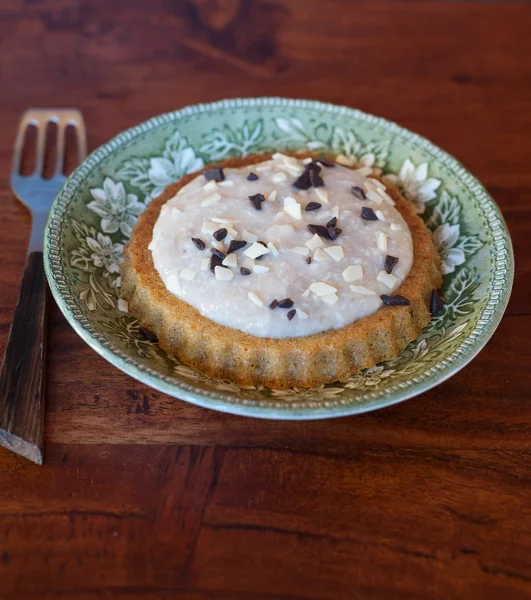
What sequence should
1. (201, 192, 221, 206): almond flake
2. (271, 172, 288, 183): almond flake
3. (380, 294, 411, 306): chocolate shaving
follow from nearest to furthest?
(380, 294, 411, 306): chocolate shaving, (201, 192, 221, 206): almond flake, (271, 172, 288, 183): almond flake

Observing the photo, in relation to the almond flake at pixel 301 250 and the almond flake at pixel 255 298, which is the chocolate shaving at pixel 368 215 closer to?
the almond flake at pixel 301 250

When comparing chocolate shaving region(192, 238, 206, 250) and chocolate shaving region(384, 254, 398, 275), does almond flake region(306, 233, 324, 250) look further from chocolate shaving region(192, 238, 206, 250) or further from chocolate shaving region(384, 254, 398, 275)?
chocolate shaving region(192, 238, 206, 250)

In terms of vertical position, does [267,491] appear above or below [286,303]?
below

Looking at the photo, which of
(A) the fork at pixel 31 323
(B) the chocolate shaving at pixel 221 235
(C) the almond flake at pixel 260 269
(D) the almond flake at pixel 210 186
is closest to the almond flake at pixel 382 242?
(C) the almond flake at pixel 260 269

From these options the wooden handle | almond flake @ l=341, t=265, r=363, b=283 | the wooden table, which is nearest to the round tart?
almond flake @ l=341, t=265, r=363, b=283

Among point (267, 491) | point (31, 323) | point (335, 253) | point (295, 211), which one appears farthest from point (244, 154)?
point (267, 491)

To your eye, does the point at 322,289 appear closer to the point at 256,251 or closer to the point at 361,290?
the point at 361,290
